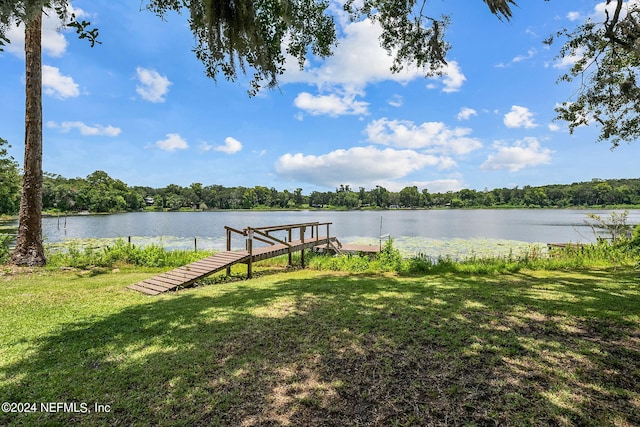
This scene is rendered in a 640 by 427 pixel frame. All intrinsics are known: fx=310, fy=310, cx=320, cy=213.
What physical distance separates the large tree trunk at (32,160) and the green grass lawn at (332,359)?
4.39 m

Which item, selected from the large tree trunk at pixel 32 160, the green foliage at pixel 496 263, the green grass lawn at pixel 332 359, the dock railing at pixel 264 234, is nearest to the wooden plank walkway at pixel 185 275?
the dock railing at pixel 264 234

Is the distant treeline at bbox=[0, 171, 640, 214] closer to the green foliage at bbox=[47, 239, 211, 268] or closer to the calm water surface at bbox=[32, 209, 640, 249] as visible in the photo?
the calm water surface at bbox=[32, 209, 640, 249]

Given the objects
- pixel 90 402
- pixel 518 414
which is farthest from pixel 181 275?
pixel 518 414

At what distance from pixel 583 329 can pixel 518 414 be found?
8.28 ft

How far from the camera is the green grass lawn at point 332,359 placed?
251 cm

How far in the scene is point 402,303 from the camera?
5406mm

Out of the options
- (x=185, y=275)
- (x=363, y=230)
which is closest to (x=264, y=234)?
(x=185, y=275)

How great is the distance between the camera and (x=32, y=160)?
357 inches

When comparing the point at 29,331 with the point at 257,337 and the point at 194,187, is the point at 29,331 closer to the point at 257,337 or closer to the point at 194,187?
the point at 257,337

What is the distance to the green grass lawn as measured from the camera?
251cm

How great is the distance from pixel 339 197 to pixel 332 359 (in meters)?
112

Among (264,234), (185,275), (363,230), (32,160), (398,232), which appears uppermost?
(32,160)

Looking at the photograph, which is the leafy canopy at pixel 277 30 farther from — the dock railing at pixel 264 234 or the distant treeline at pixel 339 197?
the distant treeline at pixel 339 197

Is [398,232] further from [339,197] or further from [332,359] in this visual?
[339,197]
